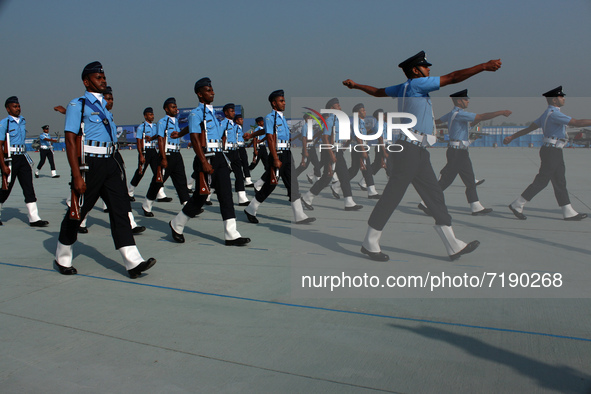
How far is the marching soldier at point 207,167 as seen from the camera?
6227 millimetres

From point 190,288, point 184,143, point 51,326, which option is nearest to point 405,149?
point 190,288

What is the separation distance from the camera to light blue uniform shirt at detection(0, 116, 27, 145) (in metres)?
7.70

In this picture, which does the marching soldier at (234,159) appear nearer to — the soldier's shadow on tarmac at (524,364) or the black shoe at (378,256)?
the black shoe at (378,256)

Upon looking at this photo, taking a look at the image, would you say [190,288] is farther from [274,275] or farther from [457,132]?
[457,132]

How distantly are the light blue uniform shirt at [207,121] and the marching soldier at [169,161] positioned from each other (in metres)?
2.12

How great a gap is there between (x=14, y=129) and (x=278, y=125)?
4.17 meters

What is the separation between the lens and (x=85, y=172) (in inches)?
193

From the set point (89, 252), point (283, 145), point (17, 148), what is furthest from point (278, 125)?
point (17, 148)

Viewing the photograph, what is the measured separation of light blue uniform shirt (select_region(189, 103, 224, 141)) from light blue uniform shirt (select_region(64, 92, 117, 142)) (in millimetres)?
1352

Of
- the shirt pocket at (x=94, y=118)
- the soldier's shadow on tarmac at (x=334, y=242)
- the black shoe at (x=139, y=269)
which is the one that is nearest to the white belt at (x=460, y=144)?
the soldier's shadow on tarmac at (x=334, y=242)

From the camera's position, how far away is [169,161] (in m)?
9.06

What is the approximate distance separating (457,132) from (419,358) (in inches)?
232

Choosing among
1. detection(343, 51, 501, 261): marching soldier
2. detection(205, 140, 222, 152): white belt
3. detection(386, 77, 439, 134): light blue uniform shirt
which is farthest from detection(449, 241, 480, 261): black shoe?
detection(205, 140, 222, 152): white belt

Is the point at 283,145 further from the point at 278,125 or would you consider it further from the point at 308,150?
the point at 308,150
